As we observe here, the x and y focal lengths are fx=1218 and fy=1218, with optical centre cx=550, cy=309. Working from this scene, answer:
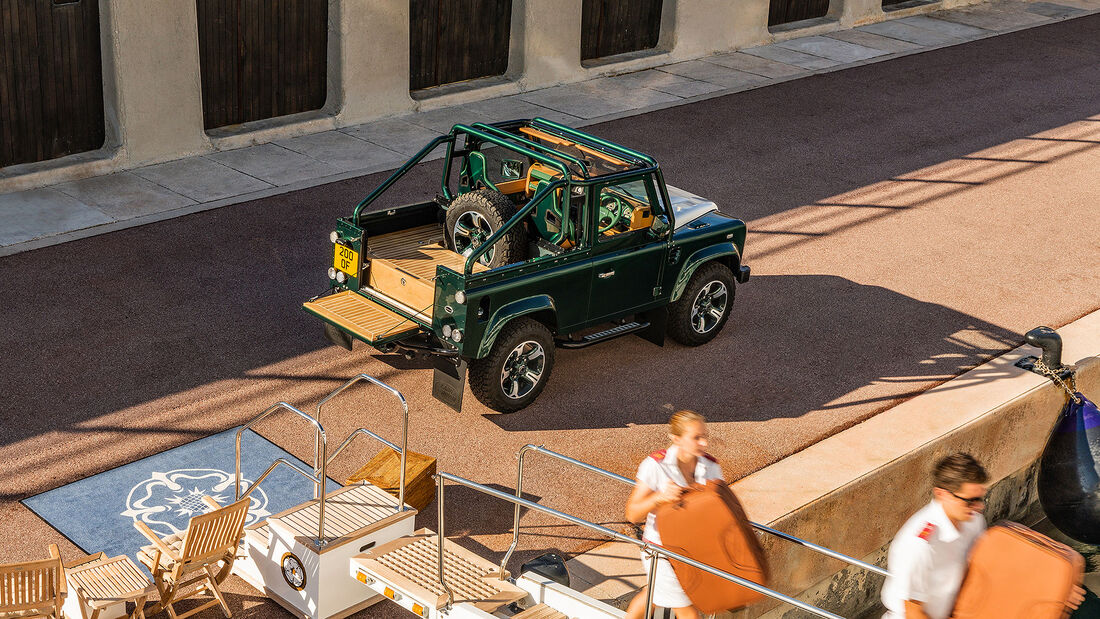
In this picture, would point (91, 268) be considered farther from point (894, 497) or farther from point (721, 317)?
point (894, 497)

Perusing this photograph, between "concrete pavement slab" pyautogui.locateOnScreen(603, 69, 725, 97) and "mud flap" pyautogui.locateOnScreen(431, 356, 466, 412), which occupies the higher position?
"concrete pavement slab" pyautogui.locateOnScreen(603, 69, 725, 97)

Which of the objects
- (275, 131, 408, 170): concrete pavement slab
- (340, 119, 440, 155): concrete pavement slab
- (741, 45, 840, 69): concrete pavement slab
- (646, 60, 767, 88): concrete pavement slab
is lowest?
(275, 131, 408, 170): concrete pavement slab

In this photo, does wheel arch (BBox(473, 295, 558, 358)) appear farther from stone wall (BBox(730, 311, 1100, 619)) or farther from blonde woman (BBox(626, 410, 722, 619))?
blonde woman (BBox(626, 410, 722, 619))

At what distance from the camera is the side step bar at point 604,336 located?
11664 millimetres

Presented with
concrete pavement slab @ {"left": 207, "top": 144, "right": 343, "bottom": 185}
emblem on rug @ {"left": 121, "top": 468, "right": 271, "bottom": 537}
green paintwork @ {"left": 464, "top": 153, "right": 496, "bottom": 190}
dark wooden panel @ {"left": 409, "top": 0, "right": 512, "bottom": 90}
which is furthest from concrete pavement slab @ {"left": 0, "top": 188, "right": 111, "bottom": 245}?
dark wooden panel @ {"left": 409, "top": 0, "right": 512, "bottom": 90}

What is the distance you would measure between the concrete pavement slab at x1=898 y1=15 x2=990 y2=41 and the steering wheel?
57.8ft

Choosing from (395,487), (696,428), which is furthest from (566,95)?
(696,428)

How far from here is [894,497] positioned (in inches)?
415

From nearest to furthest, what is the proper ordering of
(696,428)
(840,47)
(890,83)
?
(696,428), (890,83), (840,47)

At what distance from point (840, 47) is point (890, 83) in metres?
2.52

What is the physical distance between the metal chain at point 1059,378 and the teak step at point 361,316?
20.8ft

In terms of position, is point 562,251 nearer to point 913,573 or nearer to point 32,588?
point 913,573

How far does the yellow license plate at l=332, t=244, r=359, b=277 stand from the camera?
Result: 11.5 metres

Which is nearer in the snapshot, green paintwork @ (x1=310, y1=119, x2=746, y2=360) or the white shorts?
the white shorts
